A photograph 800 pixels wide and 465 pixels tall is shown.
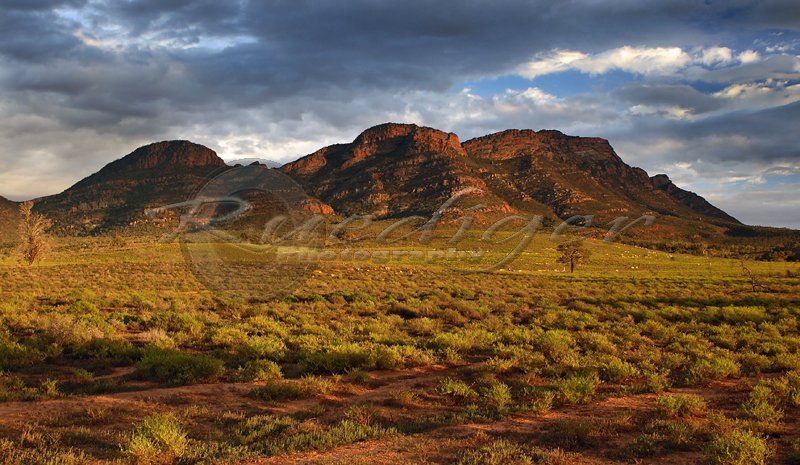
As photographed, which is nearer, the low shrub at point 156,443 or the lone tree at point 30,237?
the low shrub at point 156,443

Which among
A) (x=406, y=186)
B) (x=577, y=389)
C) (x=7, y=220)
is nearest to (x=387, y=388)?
(x=577, y=389)

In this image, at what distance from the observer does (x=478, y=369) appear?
11.2 meters

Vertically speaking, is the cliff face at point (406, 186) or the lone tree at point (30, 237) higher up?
the cliff face at point (406, 186)

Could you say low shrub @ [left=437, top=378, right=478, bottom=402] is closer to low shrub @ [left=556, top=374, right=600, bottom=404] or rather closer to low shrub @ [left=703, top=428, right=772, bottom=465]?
low shrub @ [left=556, top=374, right=600, bottom=404]

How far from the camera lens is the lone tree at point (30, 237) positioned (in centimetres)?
4278

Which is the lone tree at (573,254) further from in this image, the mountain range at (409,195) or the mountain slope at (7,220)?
the mountain slope at (7,220)

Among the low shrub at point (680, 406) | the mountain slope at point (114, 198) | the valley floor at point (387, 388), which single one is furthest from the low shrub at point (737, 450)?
the mountain slope at point (114, 198)

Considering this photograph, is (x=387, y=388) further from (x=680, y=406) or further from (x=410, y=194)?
(x=410, y=194)

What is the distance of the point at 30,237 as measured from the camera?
4294 cm

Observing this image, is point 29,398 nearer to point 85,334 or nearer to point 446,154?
point 85,334

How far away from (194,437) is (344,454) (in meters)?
2.36

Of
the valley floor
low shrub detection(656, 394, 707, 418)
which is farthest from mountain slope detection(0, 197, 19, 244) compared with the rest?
low shrub detection(656, 394, 707, 418)

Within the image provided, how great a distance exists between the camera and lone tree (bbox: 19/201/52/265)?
42781 millimetres

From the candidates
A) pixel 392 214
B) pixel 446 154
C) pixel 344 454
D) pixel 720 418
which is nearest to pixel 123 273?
pixel 344 454
